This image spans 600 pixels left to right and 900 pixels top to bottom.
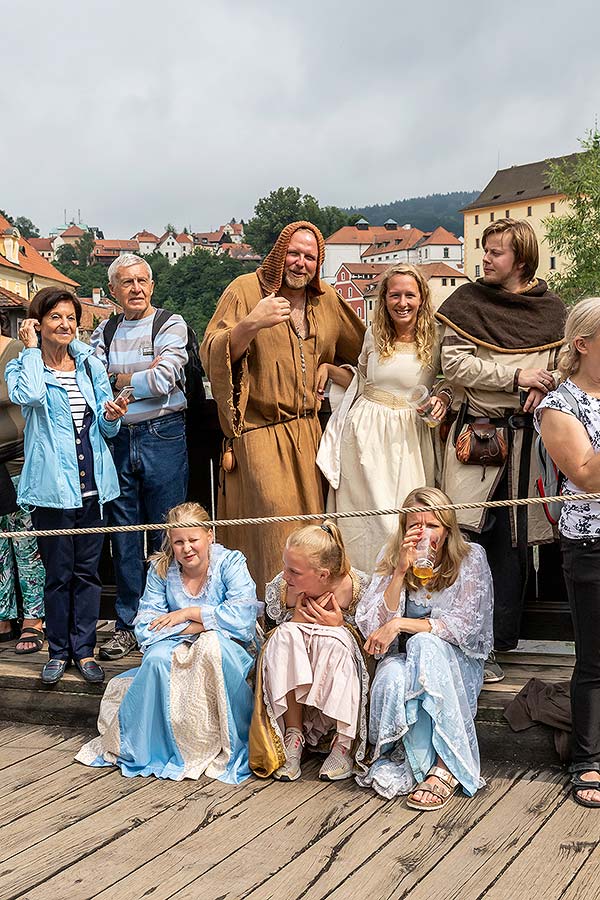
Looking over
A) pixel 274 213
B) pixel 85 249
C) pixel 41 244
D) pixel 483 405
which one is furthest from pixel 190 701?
pixel 41 244

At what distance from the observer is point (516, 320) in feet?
12.7

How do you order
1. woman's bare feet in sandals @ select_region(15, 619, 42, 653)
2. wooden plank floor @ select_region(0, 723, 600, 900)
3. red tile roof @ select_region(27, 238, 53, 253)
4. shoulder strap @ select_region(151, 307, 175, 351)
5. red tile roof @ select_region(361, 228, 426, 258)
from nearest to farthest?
1. wooden plank floor @ select_region(0, 723, 600, 900)
2. shoulder strap @ select_region(151, 307, 175, 351)
3. woman's bare feet in sandals @ select_region(15, 619, 42, 653)
4. red tile roof @ select_region(361, 228, 426, 258)
5. red tile roof @ select_region(27, 238, 53, 253)

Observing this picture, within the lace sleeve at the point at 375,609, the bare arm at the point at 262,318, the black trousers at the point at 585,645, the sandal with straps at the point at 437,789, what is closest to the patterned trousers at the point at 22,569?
the bare arm at the point at 262,318

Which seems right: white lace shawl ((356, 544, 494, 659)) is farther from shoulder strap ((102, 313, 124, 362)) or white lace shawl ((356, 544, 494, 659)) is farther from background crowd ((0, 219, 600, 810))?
shoulder strap ((102, 313, 124, 362))

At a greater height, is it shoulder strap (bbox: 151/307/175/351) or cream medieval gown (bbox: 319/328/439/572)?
shoulder strap (bbox: 151/307/175/351)

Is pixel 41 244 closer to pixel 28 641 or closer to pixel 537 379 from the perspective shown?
pixel 28 641

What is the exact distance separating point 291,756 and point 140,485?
1391 millimetres

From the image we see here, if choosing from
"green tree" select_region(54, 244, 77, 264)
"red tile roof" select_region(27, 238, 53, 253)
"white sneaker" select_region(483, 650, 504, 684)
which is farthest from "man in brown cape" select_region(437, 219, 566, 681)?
"red tile roof" select_region(27, 238, 53, 253)

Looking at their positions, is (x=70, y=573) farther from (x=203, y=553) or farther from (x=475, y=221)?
(x=475, y=221)

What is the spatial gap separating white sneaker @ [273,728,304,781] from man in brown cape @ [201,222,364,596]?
28.4 inches

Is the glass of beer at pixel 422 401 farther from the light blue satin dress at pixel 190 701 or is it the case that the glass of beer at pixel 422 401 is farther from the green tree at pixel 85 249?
the green tree at pixel 85 249

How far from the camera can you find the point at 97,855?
302 centimetres

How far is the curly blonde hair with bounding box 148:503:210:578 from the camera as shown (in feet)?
12.3

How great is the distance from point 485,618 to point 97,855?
4.93ft
